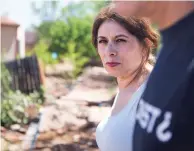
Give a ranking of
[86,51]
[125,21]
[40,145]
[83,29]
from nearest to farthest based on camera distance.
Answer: [125,21]
[40,145]
[86,51]
[83,29]

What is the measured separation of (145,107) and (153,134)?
0.07 meters

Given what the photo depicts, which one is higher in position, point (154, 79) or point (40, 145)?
point (154, 79)

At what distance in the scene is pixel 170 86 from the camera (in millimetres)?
974

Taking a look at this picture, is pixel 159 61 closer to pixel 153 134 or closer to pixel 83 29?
pixel 153 134

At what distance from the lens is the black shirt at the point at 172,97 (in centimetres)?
95

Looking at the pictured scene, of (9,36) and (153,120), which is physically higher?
(153,120)

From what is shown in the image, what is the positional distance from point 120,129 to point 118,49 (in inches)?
15.7

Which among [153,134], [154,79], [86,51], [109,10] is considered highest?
[109,10]

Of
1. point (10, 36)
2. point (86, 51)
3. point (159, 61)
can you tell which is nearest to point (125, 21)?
point (159, 61)

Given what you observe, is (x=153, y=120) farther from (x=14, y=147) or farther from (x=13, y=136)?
(x=13, y=136)

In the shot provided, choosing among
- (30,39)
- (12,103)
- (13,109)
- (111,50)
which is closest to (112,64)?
(111,50)

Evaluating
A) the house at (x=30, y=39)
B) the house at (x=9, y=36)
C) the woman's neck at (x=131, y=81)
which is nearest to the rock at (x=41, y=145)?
the woman's neck at (x=131, y=81)

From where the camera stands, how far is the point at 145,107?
3.41 feet

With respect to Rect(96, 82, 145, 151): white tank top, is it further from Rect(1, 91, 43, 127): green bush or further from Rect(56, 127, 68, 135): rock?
Rect(1, 91, 43, 127): green bush
